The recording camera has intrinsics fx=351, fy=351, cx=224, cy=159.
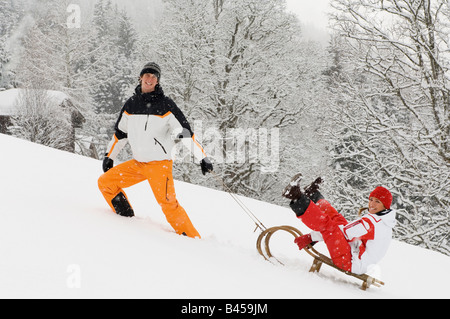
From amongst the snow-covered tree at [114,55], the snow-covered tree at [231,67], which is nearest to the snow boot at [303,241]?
the snow-covered tree at [231,67]

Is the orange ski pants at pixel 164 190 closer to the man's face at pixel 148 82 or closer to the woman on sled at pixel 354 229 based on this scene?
the man's face at pixel 148 82

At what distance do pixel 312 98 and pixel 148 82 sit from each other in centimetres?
1137

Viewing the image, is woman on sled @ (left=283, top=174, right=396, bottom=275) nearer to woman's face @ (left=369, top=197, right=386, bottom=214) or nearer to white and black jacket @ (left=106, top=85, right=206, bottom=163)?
woman's face @ (left=369, top=197, right=386, bottom=214)

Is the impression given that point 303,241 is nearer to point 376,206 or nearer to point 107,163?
point 376,206

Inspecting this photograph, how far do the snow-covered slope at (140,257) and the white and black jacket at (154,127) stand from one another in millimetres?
697

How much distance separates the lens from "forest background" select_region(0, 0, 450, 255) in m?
7.64

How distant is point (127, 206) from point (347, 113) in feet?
23.4

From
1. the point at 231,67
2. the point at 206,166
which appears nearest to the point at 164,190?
the point at 206,166

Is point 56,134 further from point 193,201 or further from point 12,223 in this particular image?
point 12,223

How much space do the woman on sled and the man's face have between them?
1.55m

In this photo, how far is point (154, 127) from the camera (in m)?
3.28
